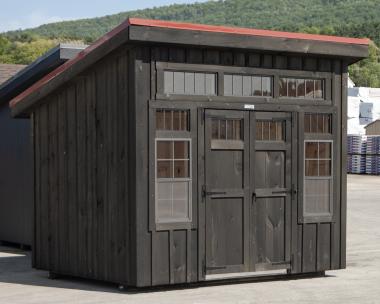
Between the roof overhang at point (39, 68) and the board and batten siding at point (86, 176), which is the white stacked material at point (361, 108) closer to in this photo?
the roof overhang at point (39, 68)

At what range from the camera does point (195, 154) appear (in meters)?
9.61

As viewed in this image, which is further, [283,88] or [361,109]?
[361,109]

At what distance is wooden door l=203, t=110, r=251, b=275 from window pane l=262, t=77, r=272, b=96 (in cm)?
43

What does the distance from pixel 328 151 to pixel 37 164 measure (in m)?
3.94

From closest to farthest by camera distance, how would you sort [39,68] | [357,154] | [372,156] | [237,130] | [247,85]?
[237,130], [247,85], [39,68], [372,156], [357,154]

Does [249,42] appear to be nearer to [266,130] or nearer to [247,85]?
[247,85]

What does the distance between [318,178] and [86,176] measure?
9.67 ft

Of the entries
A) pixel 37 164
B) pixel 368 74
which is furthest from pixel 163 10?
pixel 37 164

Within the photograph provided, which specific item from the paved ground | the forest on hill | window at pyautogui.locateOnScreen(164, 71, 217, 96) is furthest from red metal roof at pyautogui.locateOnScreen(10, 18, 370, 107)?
the forest on hill

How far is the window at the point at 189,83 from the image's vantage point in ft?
31.3

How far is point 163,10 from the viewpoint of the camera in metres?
174

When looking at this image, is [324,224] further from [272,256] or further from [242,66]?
[242,66]

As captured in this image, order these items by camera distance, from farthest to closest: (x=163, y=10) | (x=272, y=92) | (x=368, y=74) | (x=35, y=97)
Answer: (x=163, y=10) → (x=368, y=74) → (x=35, y=97) → (x=272, y=92)

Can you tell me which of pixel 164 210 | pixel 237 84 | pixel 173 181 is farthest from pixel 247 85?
pixel 164 210
